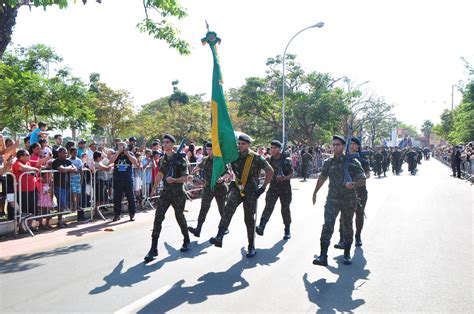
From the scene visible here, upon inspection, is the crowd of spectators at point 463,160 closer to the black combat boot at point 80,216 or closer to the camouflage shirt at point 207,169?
the camouflage shirt at point 207,169

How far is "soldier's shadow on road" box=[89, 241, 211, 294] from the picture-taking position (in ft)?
17.7

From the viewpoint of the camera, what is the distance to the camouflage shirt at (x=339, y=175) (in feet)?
21.3

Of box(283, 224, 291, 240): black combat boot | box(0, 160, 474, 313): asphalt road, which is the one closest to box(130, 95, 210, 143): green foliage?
box(0, 160, 474, 313): asphalt road

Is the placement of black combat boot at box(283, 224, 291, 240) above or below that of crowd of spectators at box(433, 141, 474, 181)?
below

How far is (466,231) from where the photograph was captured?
9.05 metres

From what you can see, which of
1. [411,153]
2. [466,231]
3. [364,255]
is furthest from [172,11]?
[411,153]

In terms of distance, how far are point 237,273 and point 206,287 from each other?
28.5 inches

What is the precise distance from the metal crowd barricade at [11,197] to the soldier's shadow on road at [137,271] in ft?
10.5

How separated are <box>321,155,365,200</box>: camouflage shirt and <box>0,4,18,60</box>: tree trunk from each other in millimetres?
5471

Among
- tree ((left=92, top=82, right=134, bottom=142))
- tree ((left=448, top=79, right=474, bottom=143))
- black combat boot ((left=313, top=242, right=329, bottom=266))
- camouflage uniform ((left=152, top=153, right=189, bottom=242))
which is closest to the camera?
black combat boot ((left=313, top=242, right=329, bottom=266))

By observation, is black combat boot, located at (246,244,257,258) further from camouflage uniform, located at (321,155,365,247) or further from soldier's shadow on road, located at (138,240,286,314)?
camouflage uniform, located at (321,155,365,247)

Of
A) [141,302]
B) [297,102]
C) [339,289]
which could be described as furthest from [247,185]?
[297,102]

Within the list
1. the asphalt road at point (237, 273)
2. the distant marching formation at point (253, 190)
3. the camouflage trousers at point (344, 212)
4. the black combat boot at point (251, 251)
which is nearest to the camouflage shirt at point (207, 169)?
the distant marching formation at point (253, 190)

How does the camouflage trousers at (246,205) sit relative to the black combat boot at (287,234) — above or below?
Result: above
